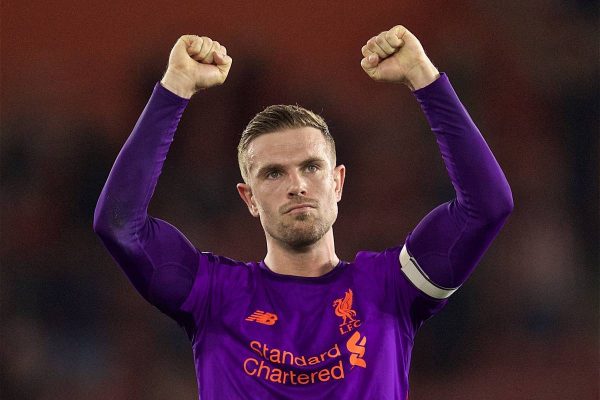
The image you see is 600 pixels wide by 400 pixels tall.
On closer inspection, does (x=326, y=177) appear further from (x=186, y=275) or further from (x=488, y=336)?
(x=488, y=336)

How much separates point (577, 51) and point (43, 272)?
12.4ft

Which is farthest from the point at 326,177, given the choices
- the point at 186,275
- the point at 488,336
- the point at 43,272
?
the point at 43,272

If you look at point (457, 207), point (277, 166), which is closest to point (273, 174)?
point (277, 166)

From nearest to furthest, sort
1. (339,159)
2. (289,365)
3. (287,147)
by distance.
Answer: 1. (289,365)
2. (287,147)
3. (339,159)

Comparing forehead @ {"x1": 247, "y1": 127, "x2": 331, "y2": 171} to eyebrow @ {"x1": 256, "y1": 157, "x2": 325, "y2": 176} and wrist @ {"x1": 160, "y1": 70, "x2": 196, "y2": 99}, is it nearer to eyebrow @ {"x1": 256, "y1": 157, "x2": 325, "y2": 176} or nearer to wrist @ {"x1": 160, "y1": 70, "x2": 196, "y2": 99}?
eyebrow @ {"x1": 256, "y1": 157, "x2": 325, "y2": 176}

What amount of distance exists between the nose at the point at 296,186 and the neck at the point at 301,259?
203 millimetres

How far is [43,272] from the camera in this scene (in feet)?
16.3

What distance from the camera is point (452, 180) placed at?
2.23m

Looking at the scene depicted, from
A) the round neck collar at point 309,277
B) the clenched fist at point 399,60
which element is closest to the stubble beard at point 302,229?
the round neck collar at point 309,277

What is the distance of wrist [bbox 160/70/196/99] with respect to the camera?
2242 millimetres

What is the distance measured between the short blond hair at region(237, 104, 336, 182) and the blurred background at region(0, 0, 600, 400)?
7.89ft

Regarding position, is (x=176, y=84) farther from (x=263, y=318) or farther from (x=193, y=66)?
(x=263, y=318)

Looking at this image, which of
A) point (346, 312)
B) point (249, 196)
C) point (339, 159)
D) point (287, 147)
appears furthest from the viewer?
point (339, 159)

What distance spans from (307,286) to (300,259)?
100 millimetres
